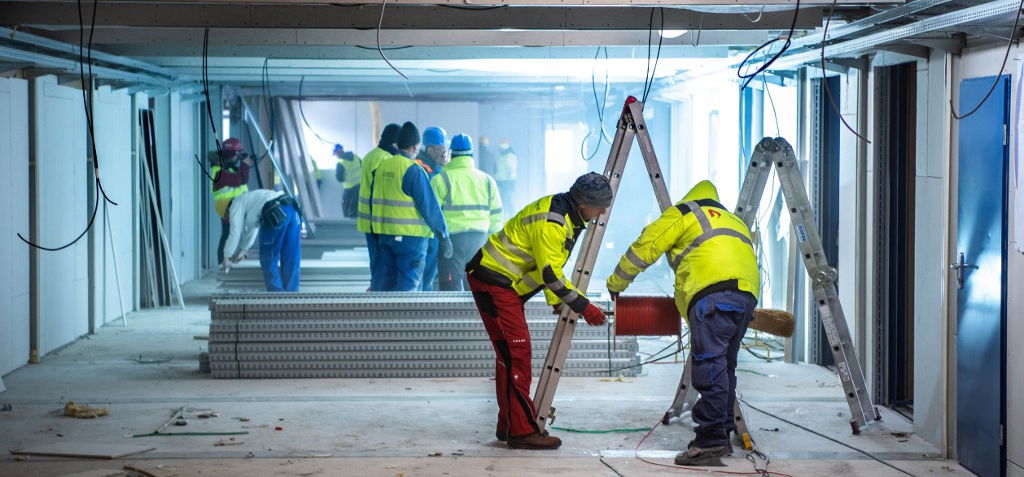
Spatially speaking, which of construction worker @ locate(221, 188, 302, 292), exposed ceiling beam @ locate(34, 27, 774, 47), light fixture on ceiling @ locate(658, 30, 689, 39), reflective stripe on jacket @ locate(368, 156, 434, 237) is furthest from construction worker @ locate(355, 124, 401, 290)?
light fixture on ceiling @ locate(658, 30, 689, 39)

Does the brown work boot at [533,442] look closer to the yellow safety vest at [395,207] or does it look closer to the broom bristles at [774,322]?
the broom bristles at [774,322]

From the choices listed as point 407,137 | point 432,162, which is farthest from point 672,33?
point 432,162

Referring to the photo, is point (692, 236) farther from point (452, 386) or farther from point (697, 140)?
point (697, 140)

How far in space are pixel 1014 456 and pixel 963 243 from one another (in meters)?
1.08

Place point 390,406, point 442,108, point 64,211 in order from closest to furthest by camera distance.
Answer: point 390,406
point 64,211
point 442,108

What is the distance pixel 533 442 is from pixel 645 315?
0.92 m

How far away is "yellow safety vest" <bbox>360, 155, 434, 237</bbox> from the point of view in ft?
33.8

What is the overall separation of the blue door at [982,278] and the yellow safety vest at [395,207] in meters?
5.19

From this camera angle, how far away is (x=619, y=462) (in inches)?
247

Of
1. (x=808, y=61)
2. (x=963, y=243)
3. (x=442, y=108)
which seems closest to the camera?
(x=963, y=243)

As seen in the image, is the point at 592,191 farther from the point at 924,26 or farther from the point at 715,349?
the point at 924,26

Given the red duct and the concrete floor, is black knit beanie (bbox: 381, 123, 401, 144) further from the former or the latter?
the red duct

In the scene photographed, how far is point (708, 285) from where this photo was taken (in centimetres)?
603

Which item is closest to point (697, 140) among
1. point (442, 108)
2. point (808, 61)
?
point (442, 108)
